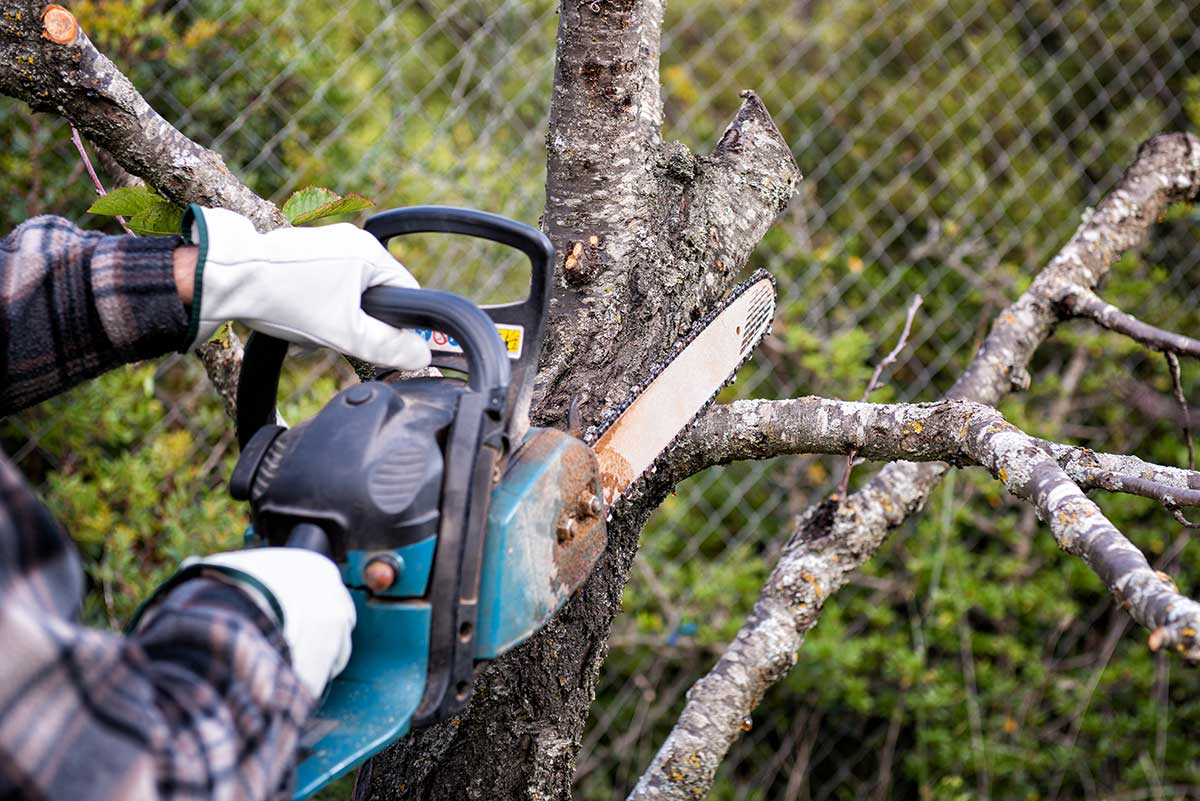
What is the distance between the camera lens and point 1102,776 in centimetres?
306

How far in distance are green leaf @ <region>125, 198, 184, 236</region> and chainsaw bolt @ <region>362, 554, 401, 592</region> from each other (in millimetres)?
593

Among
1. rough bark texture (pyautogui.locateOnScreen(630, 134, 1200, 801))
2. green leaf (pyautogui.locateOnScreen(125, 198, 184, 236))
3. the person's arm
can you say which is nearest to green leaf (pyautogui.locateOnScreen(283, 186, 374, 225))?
green leaf (pyautogui.locateOnScreen(125, 198, 184, 236))

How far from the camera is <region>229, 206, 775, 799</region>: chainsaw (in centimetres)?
90

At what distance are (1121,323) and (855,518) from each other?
1.58 ft

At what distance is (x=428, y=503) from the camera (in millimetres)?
912

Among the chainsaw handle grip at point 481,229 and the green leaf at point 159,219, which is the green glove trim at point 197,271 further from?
the green leaf at point 159,219

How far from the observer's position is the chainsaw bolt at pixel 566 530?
3.39 feet

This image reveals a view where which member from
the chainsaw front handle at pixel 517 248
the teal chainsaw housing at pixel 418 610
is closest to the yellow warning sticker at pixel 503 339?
the chainsaw front handle at pixel 517 248

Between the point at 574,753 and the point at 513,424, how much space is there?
0.51 meters

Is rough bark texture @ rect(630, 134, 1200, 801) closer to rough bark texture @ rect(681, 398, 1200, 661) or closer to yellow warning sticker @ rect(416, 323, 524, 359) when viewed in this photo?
rough bark texture @ rect(681, 398, 1200, 661)

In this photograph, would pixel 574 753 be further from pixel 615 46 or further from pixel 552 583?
pixel 615 46

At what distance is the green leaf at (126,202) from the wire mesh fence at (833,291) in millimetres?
1003

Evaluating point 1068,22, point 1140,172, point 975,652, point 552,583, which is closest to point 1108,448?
point 975,652

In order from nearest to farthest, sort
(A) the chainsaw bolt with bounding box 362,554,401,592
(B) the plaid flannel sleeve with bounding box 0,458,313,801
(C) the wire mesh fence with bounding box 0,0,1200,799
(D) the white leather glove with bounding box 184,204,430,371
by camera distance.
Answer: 1. (B) the plaid flannel sleeve with bounding box 0,458,313,801
2. (A) the chainsaw bolt with bounding box 362,554,401,592
3. (D) the white leather glove with bounding box 184,204,430,371
4. (C) the wire mesh fence with bounding box 0,0,1200,799
